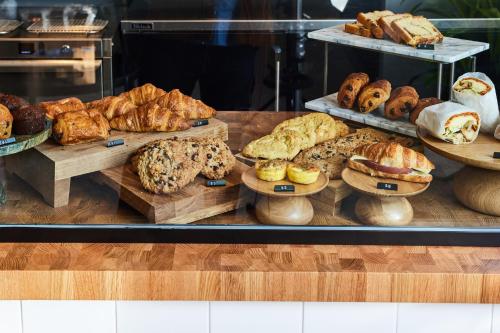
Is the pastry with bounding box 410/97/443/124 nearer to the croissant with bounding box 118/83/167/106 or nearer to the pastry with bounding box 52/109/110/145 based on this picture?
the croissant with bounding box 118/83/167/106

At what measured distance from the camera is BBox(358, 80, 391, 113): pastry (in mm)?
2117

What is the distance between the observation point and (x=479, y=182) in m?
2.21

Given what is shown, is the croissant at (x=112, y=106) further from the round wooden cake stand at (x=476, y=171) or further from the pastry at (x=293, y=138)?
the round wooden cake stand at (x=476, y=171)

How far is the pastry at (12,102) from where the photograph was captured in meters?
2.12

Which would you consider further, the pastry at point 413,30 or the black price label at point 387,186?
the black price label at point 387,186

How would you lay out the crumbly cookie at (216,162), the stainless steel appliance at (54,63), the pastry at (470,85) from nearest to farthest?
1. the stainless steel appliance at (54,63)
2. the pastry at (470,85)
3. the crumbly cookie at (216,162)

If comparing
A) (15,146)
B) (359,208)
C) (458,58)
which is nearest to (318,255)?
(359,208)

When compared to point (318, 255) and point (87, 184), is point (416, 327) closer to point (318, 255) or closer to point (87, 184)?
point (318, 255)

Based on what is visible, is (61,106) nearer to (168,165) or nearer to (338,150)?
(168,165)

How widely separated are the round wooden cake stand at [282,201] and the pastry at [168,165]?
138 mm

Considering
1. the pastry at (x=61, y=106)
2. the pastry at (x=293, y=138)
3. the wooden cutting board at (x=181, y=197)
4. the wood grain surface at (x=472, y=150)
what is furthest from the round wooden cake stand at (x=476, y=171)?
the pastry at (x=61, y=106)

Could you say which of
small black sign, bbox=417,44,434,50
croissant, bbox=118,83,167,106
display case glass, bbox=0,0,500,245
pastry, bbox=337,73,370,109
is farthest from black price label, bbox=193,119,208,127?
small black sign, bbox=417,44,434,50

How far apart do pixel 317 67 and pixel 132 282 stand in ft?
2.31

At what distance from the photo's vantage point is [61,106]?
2154 mm
